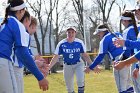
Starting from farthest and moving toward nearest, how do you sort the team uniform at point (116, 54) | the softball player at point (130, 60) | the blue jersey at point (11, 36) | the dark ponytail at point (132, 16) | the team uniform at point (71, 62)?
the team uniform at point (71, 62), the team uniform at point (116, 54), the dark ponytail at point (132, 16), the blue jersey at point (11, 36), the softball player at point (130, 60)

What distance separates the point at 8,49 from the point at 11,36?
0.20 m

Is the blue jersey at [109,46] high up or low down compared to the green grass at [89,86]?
up

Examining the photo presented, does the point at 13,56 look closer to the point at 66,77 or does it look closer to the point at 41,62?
the point at 41,62

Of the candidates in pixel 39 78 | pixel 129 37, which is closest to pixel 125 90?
pixel 129 37

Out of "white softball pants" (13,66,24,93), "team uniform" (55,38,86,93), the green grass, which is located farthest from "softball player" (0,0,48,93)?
the green grass

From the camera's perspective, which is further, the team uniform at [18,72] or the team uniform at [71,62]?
the team uniform at [71,62]

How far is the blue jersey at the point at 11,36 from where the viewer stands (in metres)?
5.16

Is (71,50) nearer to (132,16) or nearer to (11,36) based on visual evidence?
(132,16)

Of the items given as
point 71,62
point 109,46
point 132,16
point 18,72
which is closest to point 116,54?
point 109,46

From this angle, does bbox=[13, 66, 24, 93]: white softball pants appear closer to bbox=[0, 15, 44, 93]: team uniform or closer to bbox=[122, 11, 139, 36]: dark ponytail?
bbox=[0, 15, 44, 93]: team uniform

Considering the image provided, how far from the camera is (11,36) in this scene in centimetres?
520

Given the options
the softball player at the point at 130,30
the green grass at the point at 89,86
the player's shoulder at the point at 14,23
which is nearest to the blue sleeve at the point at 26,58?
the player's shoulder at the point at 14,23

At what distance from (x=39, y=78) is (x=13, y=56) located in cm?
56

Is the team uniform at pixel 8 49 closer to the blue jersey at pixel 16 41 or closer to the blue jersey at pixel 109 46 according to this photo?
the blue jersey at pixel 16 41
